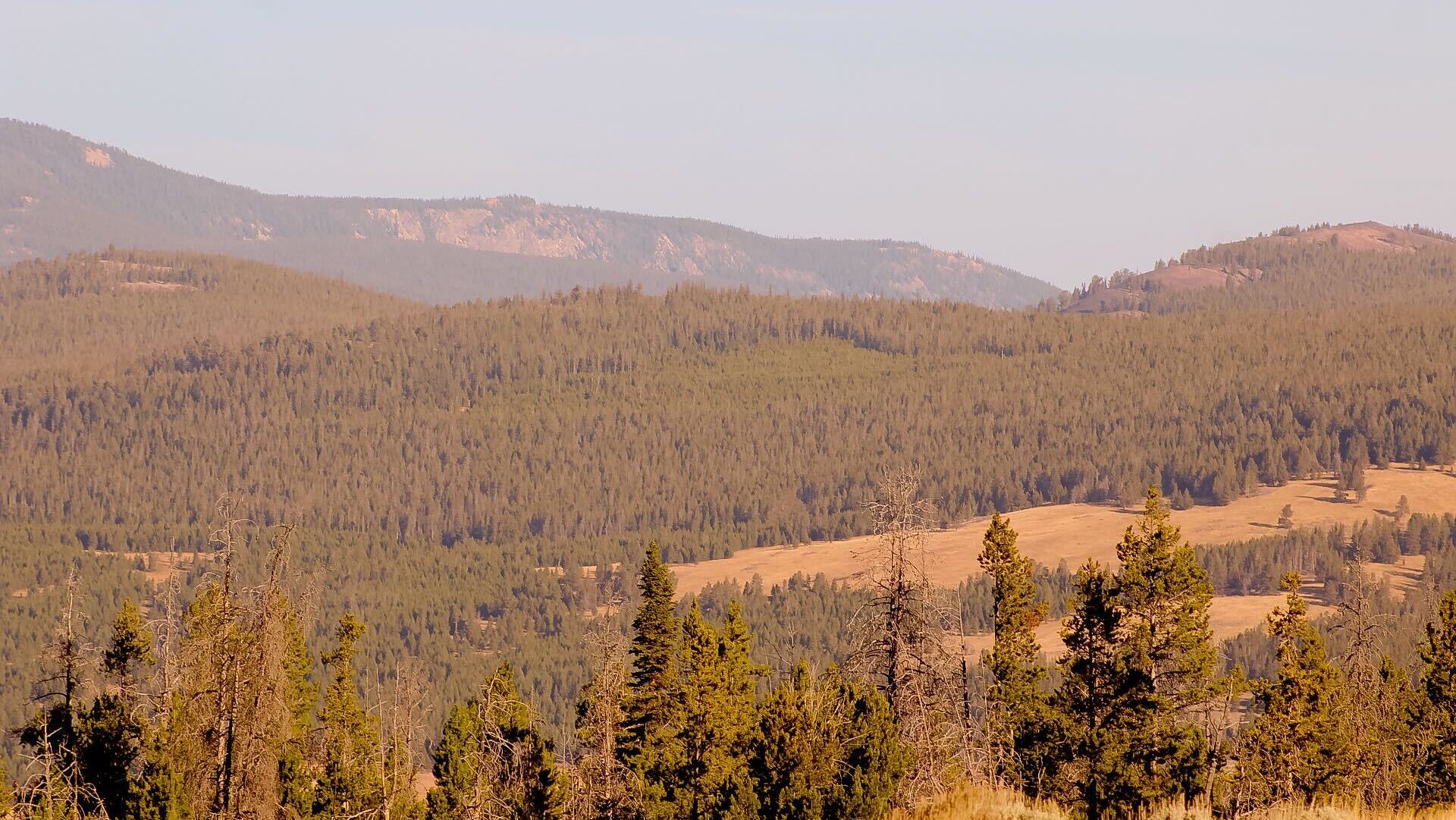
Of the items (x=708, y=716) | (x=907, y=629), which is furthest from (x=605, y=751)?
(x=907, y=629)

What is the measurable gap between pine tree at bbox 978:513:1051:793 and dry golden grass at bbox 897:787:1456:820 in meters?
17.6

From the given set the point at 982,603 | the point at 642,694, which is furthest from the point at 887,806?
the point at 982,603

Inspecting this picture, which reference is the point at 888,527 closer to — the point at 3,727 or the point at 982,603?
the point at 3,727

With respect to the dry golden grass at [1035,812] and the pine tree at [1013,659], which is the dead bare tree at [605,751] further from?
the dry golden grass at [1035,812]

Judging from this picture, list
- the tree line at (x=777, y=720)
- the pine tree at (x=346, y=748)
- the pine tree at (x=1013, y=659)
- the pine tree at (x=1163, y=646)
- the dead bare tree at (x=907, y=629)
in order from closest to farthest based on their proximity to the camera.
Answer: the tree line at (x=777, y=720), the pine tree at (x=1163, y=646), the dead bare tree at (x=907, y=629), the pine tree at (x=346, y=748), the pine tree at (x=1013, y=659)

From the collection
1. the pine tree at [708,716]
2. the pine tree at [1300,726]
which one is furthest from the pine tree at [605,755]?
the pine tree at [1300,726]

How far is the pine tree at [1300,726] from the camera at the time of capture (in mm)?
59969

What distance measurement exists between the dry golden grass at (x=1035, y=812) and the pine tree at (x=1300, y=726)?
85.3 ft

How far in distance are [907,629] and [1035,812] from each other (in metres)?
15.4

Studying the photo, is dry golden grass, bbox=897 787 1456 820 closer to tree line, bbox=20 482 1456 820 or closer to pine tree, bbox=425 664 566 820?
tree line, bbox=20 482 1456 820

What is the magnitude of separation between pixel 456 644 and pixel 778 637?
139 ft

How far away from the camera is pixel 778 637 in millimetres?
151500

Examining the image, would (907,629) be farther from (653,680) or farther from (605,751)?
(653,680)

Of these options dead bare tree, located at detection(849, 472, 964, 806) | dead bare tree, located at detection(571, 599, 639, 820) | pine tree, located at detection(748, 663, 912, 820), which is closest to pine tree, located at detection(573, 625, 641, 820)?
dead bare tree, located at detection(571, 599, 639, 820)
